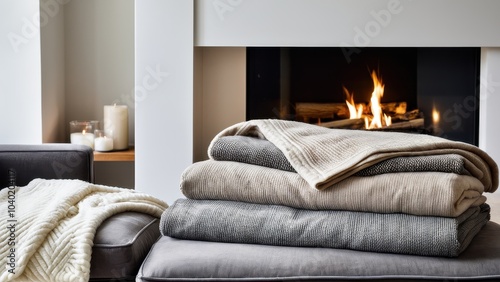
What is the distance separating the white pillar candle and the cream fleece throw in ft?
5.40

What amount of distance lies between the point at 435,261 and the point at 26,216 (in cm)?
82

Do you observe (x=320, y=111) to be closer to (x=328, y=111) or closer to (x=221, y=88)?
(x=328, y=111)

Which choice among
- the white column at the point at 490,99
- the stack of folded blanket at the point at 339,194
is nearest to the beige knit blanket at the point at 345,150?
the stack of folded blanket at the point at 339,194

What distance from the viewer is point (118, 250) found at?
143cm

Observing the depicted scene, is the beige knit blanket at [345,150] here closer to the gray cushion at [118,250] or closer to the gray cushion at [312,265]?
the gray cushion at [312,265]

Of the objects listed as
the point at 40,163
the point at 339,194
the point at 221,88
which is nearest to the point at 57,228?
the point at 339,194

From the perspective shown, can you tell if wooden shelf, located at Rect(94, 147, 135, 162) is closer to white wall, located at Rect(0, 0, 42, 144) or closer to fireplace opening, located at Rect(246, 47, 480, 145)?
white wall, located at Rect(0, 0, 42, 144)

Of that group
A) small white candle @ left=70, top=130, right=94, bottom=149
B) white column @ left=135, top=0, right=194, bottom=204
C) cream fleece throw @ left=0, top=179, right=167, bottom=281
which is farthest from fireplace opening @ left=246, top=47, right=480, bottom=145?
cream fleece throw @ left=0, top=179, right=167, bottom=281

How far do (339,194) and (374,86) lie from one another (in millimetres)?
2218

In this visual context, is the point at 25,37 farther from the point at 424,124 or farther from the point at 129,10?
the point at 424,124

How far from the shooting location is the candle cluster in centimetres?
335

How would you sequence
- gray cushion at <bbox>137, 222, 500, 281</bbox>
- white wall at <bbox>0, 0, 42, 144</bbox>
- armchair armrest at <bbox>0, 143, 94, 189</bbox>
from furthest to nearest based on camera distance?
white wall at <bbox>0, 0, 42, 144</bbox>
armchair armrest at <bbox>0, 143, 94, 189</bbox>
gray cushion at <bbox>137, 222, 500, 281</bbox>

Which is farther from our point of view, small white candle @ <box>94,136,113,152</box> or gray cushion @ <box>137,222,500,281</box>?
small white candle @ <box>94,136,113,152</box>

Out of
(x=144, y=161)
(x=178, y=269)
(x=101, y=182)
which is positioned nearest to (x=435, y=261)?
(x=178, y=269)
